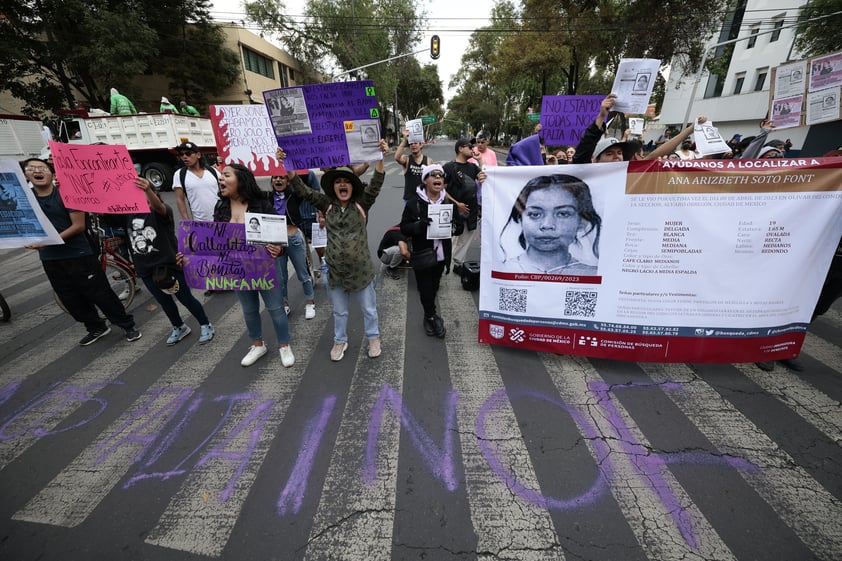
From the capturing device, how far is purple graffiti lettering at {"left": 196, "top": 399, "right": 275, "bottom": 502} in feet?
7.65

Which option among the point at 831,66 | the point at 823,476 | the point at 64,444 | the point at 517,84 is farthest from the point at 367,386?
the point at 517,84

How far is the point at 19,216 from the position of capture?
345cm

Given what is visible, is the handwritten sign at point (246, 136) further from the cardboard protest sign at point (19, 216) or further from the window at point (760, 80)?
the window at point (760, 80)

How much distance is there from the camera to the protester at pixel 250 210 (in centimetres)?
308

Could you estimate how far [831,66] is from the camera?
4066 mm

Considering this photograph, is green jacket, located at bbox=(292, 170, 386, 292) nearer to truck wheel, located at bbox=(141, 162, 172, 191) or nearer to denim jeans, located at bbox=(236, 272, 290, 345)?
denim jeans, located at bbox=(236, 272, 290, 345)

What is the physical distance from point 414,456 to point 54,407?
10.4 feet

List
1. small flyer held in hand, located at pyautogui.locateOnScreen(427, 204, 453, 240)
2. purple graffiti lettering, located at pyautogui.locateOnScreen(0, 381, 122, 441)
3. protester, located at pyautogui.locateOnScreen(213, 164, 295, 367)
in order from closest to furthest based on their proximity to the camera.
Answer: purple graffiti lettering, located at pyautogui.locateOnScreen(0, 381, 122, 441)
protester, located at pyautogui.locateOnScreen(213, 164, 295, 367)
small flyer held in hand, located at pyautogui.locateOnScreen(427, 204, 453, 240)

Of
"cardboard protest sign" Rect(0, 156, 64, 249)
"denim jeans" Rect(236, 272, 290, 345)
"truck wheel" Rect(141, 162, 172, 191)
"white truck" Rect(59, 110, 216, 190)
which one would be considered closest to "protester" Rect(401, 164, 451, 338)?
"denim jeans" Rect(236, 272, 290, 345)

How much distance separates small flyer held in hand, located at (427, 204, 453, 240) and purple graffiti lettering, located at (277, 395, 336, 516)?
6.13 ft

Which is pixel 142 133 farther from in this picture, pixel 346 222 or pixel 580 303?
pixel 580 303

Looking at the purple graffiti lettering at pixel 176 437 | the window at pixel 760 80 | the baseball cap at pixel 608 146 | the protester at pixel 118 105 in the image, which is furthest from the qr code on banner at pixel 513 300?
the window at pixel 760 80

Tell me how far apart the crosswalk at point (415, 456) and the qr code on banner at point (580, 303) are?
556 millimetres

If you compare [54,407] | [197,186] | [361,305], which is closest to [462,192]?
[361,305]
